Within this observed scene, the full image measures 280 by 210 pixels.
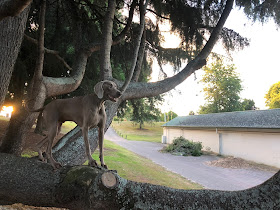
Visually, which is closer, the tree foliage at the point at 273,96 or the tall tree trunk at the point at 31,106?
the tall tree trunk at the point at 31,106

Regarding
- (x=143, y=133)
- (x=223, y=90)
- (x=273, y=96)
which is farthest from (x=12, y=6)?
(x=273, y=96)

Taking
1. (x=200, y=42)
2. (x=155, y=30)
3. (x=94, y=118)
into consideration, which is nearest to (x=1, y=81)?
(x=94, y=118)

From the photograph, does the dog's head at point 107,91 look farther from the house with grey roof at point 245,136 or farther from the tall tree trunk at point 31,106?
the house with grey roof at point 245,136

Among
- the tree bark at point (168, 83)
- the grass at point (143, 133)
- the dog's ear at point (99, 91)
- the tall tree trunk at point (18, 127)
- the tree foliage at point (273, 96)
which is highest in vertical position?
the tree foliage at point (273, 96)

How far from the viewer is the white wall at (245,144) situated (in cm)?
1298

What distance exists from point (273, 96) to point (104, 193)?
42.6 meters

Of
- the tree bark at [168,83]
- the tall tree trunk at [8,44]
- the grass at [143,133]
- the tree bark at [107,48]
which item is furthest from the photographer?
the grass at [143,133]

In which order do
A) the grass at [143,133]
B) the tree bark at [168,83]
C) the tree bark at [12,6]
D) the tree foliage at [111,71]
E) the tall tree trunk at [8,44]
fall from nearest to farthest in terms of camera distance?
1. the tree bark at [12,6]
2. the tree foliage at [111,71]
3. the tall tree trunk at [8,44]
4. the tree bark at [168,83]
5. the grass at [143,133]

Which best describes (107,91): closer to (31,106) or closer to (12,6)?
(12,6)

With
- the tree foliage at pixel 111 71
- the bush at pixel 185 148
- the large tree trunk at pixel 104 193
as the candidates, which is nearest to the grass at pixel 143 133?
the bush at pixel 185 148

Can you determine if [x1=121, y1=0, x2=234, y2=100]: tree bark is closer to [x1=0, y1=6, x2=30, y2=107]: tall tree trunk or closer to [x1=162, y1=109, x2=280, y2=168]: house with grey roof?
[x1=0, y1=6, x2=30, y2=107]: tall tree trunk

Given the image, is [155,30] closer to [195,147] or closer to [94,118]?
[94,118]

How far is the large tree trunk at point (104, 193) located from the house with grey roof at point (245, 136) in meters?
12.7

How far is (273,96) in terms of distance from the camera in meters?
36.8
